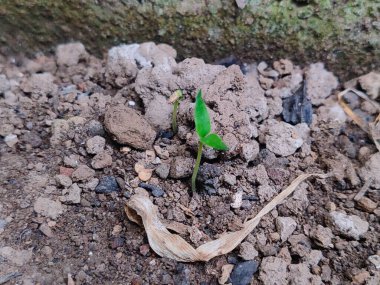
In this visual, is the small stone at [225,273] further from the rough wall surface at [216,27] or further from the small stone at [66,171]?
the rough wall surface at [216,27]

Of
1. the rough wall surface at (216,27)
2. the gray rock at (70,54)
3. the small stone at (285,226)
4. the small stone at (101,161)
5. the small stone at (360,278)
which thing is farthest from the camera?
the gray rock at (70,54)

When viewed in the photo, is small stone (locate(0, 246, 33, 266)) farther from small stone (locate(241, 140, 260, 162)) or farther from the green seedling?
small stone (locate(241, 140, 260, 162))

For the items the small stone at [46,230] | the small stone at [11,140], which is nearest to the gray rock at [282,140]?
the small stone at [46,230]

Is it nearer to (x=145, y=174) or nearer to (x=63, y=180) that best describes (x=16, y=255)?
(x=63, y=180)

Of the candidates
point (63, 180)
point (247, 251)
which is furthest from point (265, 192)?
point (63, 180)

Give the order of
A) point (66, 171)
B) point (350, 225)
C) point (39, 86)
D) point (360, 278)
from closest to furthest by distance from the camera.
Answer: point (360, 278) → point (350, 225) → point (66, 171) → point (39, 86)

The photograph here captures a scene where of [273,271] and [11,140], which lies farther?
[11,140]

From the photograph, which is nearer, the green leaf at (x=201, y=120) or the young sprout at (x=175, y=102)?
the green leaf at (x=201, y=120)
